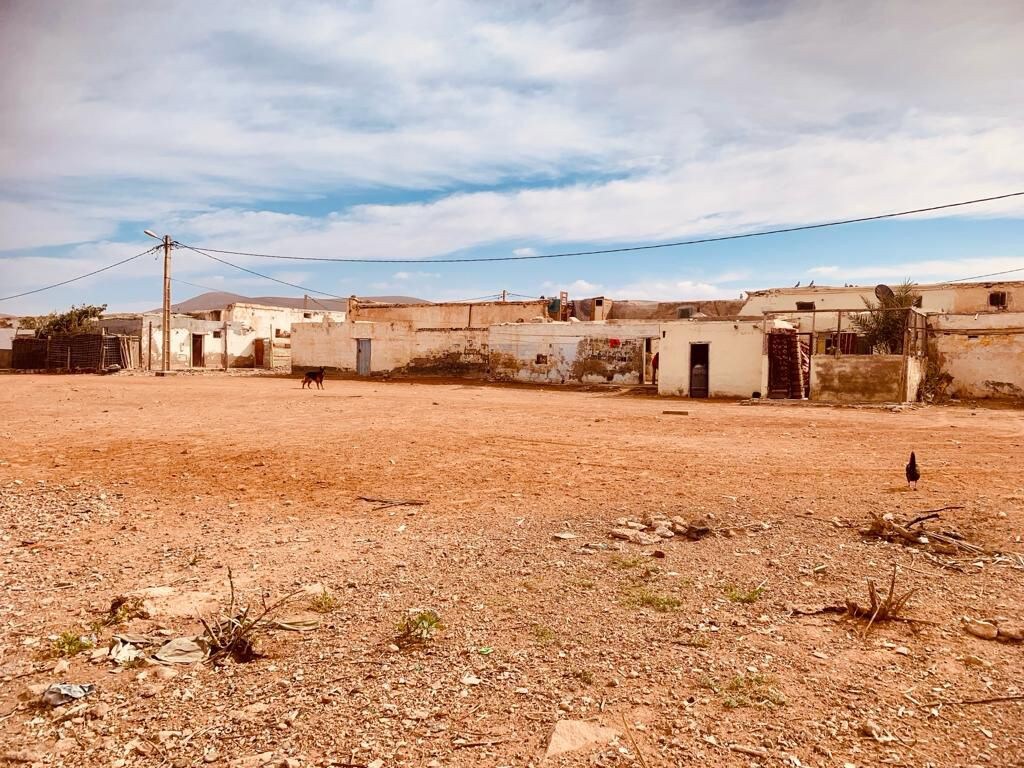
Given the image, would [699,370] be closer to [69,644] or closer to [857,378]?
[857,378]

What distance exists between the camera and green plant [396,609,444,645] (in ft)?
12.0

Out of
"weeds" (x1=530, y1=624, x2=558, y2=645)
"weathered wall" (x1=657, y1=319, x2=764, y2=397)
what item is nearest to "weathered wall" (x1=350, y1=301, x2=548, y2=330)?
"weathered wall" (x1=657, y1=319, x2=764, y2=397)

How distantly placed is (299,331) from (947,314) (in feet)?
98.8

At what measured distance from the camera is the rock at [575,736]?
106 inches

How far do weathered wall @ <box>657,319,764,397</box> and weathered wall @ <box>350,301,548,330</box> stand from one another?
12029mm

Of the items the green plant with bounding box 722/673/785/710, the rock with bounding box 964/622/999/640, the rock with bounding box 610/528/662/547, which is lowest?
the green plant with bounding box 722/673/785/710

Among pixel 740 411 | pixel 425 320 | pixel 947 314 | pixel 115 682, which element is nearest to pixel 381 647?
pixel 115 682

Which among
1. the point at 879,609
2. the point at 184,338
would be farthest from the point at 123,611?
the point at 184,338

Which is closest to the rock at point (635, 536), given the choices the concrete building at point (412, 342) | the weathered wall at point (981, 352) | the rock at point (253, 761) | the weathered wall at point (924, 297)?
the rock at point (253, 761)

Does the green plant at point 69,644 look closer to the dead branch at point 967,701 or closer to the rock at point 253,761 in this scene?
the rock at point 253,761

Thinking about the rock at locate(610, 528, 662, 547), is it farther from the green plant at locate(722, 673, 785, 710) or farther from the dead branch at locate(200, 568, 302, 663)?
the dead branch at locate(200, 568, 302, 663)

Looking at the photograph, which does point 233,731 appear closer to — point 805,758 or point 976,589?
point 805,758

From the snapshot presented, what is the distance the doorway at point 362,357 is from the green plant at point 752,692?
32.2 meters

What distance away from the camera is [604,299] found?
38344 mm
